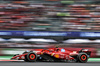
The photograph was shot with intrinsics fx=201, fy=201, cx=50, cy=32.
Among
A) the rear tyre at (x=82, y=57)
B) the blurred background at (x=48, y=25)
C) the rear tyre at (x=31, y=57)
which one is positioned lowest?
the rear tyre at (x=82, y=57)

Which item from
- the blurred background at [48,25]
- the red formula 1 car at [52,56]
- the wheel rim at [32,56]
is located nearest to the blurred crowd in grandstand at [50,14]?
the blurred background at [48,25]

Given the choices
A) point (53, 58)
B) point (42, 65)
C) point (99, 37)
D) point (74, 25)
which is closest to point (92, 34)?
point (99, 37)

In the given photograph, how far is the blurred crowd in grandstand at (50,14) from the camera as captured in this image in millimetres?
11430

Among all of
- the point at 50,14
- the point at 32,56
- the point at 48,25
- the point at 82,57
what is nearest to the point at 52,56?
the point at 32,56

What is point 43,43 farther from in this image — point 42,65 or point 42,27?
point 42,65

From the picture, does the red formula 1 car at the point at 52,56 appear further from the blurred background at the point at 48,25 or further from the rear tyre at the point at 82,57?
the blurred background at the point at 48,25

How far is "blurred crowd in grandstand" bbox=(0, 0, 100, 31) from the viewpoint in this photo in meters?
11.4

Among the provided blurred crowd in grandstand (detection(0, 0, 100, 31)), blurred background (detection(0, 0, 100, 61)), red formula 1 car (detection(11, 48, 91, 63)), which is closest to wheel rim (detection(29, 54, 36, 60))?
red formula 1 car (detection(11, 48, 91, 63))

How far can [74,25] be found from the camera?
37.9 feet

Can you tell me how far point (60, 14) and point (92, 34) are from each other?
85.5 inches

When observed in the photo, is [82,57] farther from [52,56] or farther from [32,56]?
[32,56]

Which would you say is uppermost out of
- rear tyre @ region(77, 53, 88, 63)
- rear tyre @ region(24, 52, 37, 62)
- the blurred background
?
the blurred background

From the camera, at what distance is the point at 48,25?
11352 millimetres

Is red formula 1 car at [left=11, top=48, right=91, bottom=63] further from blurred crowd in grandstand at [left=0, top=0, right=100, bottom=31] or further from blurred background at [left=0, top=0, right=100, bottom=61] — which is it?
blurred crowd in grandstand at [left=0, top=0, right=100, bottom=31]
